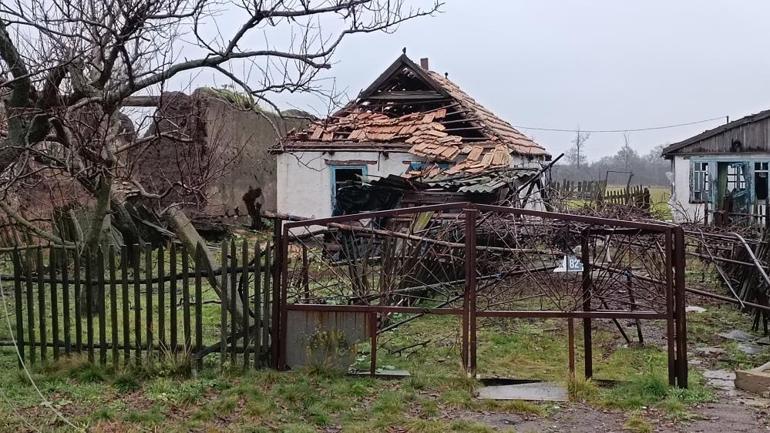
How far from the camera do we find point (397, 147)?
18.0 metres

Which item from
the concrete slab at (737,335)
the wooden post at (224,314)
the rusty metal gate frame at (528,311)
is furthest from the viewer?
the concrete slab at (737,335)

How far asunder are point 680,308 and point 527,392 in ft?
4.92

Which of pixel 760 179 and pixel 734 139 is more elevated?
pixel 734 139

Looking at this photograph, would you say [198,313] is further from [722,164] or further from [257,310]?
[722,164]

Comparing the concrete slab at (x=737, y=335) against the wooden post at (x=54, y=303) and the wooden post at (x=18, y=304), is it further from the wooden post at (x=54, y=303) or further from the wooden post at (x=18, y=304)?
the wooden post at (x=18, y=304)

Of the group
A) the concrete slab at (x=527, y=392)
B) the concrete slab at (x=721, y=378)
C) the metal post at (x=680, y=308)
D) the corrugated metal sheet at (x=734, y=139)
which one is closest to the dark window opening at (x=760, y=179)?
the corrugated metal sheet at (x=734, y=139)

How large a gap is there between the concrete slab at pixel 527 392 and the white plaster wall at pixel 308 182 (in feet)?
39.6

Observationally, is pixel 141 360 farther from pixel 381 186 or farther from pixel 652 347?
pixel 381 186

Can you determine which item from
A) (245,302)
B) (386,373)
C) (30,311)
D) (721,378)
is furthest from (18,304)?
A: (721,378)

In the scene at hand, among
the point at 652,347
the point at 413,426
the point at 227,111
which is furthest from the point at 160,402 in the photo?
the point at 227,111

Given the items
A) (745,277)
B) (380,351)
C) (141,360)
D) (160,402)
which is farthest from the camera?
(745,277)

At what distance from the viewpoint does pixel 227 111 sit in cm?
2091

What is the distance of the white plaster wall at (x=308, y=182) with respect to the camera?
61.3ft

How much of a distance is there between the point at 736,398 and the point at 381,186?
34.9ft
